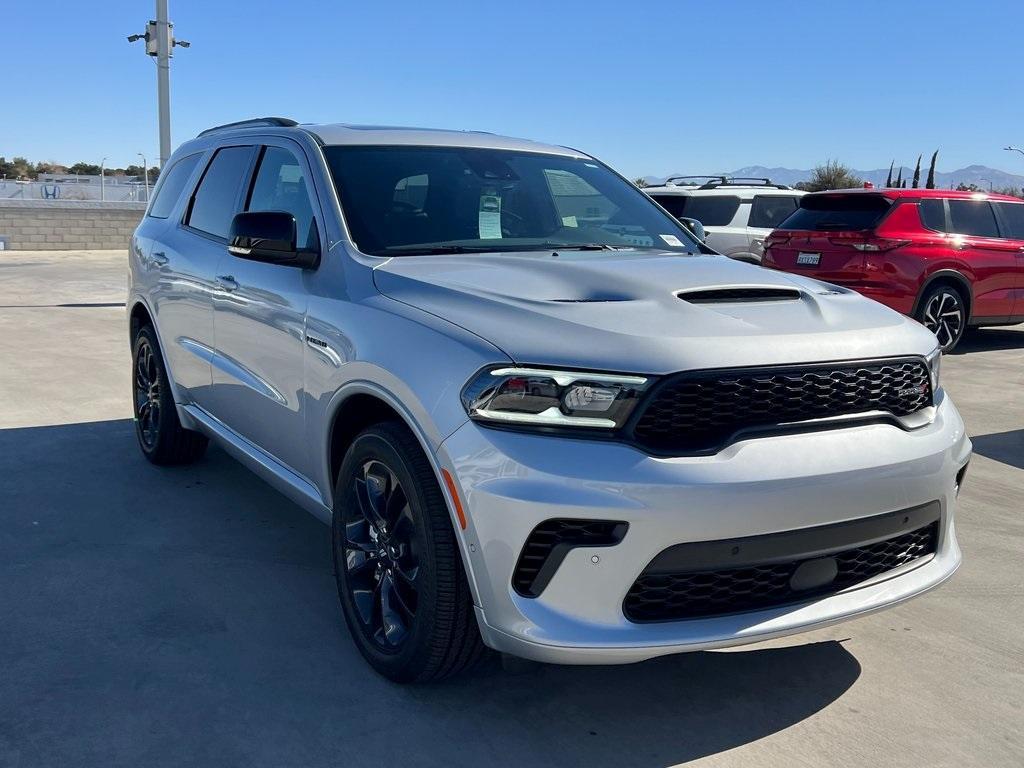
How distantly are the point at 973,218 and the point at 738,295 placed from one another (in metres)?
8.86

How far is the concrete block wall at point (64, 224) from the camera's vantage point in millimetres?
27391

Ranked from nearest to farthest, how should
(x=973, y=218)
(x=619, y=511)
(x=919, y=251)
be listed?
(x=619, y=511), (x=919, y=251), (x=973, y=218)

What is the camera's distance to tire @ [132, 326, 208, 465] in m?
5.54

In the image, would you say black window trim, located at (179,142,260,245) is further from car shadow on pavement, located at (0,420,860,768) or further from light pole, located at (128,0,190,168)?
light pole, located at (128,0,190,168)

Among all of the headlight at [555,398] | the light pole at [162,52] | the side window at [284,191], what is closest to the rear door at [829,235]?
the side window at [284,191]

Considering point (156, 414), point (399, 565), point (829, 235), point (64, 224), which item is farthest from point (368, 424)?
point (64, 224)

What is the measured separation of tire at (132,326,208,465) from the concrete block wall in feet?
78.6

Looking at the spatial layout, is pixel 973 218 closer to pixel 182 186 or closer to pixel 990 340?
pixel 990 340

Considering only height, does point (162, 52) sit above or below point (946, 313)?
above

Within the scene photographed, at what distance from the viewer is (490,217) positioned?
4.13m

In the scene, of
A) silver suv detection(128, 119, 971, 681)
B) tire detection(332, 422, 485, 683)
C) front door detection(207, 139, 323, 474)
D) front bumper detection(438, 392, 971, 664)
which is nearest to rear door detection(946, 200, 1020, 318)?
silver suv detection(128, 119, 971, 681)

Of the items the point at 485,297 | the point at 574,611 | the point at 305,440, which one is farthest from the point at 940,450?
the point at 305,440

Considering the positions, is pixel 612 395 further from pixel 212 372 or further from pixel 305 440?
pixel 212 372

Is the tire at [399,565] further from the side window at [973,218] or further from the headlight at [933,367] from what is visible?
the side window at [973,218]
